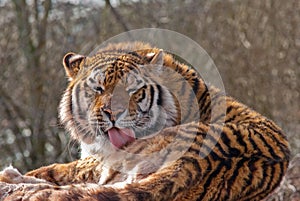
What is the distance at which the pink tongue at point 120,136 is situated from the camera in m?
4.33

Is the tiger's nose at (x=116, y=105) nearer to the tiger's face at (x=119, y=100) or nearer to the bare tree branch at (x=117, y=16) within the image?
the tiger's face at (x=119, y=100)

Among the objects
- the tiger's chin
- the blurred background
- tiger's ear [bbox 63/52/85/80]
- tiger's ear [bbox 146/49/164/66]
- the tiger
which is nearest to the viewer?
the tiger

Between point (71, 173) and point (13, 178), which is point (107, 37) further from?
point (13, 178)

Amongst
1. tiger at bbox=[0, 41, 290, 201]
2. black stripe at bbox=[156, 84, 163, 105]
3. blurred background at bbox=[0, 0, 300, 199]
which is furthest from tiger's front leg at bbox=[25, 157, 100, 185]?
blurred background at bbox=[0, 0, 300, 199]

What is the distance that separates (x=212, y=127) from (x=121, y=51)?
111 cm

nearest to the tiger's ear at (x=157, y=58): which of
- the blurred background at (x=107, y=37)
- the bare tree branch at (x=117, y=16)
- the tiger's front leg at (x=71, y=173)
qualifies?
the tiger's front leg at (x=71, y=173)

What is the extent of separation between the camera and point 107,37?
38.2 ft

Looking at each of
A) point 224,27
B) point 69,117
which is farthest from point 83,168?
point 224,27

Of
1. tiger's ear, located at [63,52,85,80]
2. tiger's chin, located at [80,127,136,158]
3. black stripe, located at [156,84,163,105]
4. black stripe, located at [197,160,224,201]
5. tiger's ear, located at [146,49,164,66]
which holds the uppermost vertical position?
tiger's ear, located at [146,49,164,66]

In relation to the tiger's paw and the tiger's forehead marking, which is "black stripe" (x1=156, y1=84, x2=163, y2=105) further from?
the tiger's paw

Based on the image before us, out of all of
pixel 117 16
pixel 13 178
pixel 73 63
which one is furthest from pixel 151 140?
pixel 117 16

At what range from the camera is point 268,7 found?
12992 millimetres

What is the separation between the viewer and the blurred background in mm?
11961

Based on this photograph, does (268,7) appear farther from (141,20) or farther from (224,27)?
→ (141,20)
